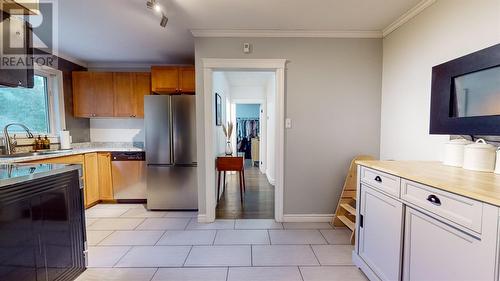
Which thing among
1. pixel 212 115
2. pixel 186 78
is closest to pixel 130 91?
pixel 186 78

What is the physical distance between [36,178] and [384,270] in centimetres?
236

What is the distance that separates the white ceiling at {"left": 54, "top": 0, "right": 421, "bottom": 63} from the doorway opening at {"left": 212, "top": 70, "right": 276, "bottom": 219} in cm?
68

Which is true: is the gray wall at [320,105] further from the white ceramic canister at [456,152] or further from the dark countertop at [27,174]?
the dark countertop at [27,174]

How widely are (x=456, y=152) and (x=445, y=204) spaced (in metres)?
0.70

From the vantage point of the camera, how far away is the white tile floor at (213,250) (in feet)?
5.99

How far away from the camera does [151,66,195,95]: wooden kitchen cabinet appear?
3.42 metres

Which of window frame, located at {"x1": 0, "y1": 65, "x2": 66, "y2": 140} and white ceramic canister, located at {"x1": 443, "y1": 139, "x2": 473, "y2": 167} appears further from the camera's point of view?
window frame, located at {"x1": 0, "y1": 65, "x2": 66, "y2": 140}

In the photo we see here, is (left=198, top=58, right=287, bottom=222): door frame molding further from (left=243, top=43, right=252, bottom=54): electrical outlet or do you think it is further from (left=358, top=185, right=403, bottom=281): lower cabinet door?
(left=358, top=185, right=403, bottom=281): lower cabinet door

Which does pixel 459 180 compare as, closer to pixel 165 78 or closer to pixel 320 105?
pixel 320 105

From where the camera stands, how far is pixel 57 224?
1527mm

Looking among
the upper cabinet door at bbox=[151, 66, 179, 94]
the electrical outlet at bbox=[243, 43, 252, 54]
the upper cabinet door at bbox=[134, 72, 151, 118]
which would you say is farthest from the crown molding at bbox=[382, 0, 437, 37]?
the upper cabinet door at bbox=[134, 72, 151, 118]

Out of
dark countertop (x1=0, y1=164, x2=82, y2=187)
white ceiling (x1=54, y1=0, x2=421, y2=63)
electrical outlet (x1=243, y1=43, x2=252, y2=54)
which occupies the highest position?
white ceiling (x1=54, y1=0, x2=421, y2=63)

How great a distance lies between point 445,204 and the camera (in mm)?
1093

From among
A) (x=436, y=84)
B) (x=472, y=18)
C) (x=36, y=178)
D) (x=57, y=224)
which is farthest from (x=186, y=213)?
(x=472, y=18)
